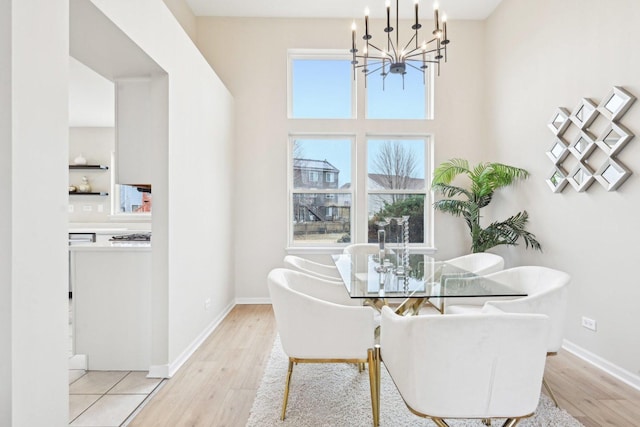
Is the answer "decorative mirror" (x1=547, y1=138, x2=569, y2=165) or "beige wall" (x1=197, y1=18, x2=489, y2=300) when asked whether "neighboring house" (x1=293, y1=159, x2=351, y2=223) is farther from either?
"decorative mirror" (x1=547, y1=138, x2=569, y2=165)

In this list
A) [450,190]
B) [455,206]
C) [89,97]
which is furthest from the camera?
[89,97]

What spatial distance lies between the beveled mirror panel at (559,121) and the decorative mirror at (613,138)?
0.41 metres

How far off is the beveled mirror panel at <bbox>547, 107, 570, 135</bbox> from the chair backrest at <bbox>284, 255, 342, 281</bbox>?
2.29 meters

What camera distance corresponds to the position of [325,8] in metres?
4.42

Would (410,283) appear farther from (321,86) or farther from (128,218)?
(128,218)

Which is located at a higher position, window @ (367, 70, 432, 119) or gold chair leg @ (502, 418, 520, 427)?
window @ (367, 70, 432, 119)

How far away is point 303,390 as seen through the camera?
7.82 feet

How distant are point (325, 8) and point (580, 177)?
3288 mm

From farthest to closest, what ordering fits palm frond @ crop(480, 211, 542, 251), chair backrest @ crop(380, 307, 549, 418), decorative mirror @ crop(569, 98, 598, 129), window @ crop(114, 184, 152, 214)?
window @ crop(114, 184, 152, 214) < palm frond @ crop(480, 211, 542, 251) < decorative mirror @ crop(569, 98, 598, 129) < chair backrest @ crop(380, 307, 549, 418)

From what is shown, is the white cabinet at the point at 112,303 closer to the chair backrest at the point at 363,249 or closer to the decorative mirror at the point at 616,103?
the chair backrest at the point at 363,249

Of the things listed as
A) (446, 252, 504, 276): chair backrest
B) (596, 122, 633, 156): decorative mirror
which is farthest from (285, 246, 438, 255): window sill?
(596, 122, 633, 156): decorative mirror

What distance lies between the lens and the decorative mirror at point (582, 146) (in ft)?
9.44

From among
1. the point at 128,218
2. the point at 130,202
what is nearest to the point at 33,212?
the point at 128,218

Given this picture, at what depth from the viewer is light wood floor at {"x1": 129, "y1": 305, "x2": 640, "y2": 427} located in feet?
6.86
